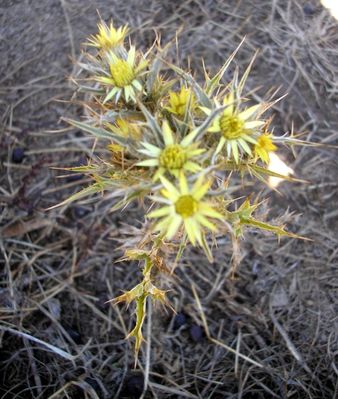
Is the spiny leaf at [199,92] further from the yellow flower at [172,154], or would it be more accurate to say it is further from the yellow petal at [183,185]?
the yellow petal at [183,185]

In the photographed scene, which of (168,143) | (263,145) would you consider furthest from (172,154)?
(263,145)

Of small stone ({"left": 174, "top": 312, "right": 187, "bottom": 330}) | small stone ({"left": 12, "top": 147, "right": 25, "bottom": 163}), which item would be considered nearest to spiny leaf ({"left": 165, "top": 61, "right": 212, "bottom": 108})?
small stone ({"left": 174, "top": 312, "right": 187, "bottom": 330})

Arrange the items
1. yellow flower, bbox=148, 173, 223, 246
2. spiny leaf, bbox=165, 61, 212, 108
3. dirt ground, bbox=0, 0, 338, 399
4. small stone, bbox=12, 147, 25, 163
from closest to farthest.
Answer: yellow flower, bbox=148, 173, 223, 246 → spiny leaf, bbox=165, 61, 212, 108 → dirt ground, bbox=0, 0, 338, 399 → small stone, bbox=12, 147, 25, 163

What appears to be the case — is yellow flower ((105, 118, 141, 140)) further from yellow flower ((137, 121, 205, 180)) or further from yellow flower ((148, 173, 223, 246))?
yellow flower ((148, 173, 223, 246))

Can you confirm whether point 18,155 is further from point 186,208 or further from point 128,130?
point 186,208

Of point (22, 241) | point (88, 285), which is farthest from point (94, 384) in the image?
point (22, 241)

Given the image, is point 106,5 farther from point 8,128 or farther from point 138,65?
point 138,65

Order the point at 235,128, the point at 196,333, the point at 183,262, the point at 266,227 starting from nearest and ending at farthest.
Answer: the point at 235,128
the point at 266,227
the point at 196,333
the point at 183,262
